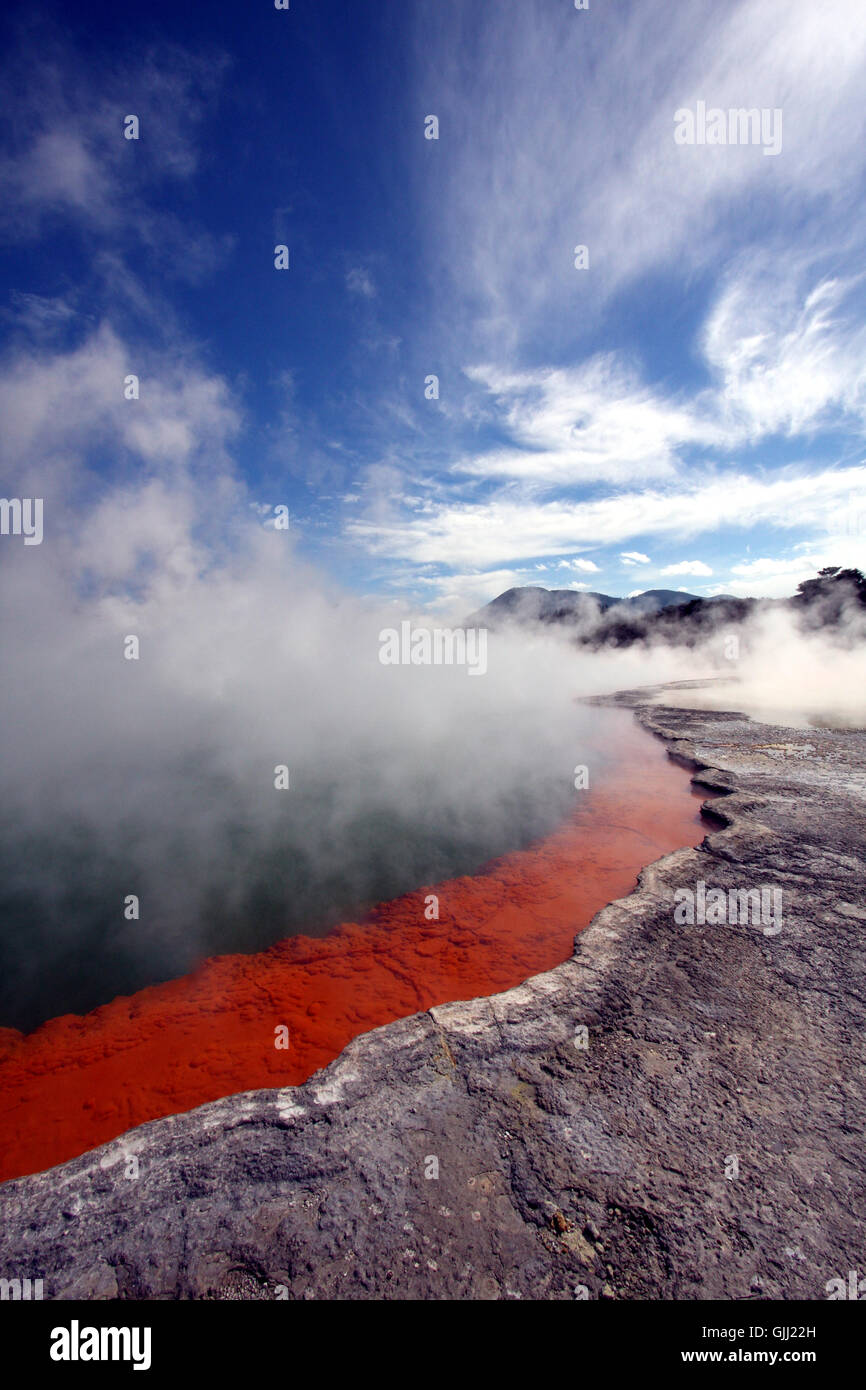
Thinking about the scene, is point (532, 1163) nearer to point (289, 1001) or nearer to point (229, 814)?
point (289, 1001)

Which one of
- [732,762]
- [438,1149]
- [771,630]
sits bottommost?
[438,1149]

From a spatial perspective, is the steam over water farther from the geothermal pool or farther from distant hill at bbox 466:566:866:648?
distant hill at bbox 466:566:866:648

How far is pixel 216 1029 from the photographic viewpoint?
4285 mm

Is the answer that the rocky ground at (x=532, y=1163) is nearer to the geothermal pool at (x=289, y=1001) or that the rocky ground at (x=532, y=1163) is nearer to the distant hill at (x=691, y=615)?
the geothermal pool at (x=289, y=1001)

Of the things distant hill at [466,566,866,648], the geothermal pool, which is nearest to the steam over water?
the geothermal pool

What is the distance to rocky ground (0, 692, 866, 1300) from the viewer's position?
2021mm

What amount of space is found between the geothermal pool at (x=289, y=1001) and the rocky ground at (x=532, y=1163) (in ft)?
3.14

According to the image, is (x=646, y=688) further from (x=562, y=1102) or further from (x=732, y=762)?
(x=562, y=1102)

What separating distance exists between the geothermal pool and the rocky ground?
96cm

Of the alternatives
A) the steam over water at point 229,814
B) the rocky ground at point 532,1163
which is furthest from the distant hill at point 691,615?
the rocky ground at point 532,1163

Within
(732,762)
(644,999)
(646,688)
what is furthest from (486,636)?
(644,999)

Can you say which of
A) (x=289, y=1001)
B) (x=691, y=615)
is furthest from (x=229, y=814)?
(x=691, y=615)
